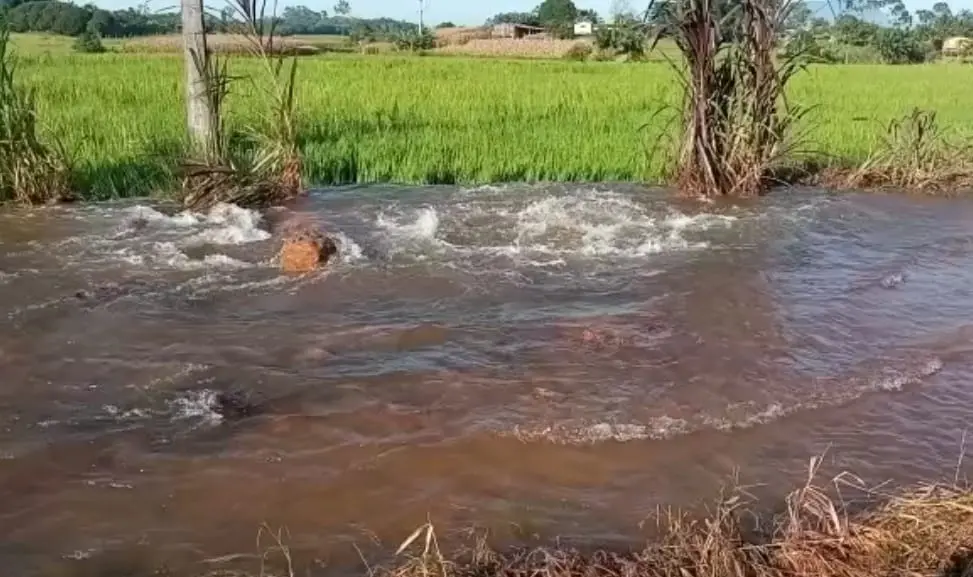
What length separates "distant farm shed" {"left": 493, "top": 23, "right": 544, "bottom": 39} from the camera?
4807 cm

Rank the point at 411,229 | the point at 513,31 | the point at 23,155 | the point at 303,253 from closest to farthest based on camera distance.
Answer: the point at 303,253 < the point at 411,229 < the point at 23,155 < the point at 513,31

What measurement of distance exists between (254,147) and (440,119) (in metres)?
4.08

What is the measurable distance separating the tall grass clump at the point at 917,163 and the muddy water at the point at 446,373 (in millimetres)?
1779

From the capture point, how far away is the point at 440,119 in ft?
41.8

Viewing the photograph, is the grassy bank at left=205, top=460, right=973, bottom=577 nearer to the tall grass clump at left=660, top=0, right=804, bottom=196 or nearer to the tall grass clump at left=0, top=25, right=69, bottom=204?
the tall grass clump at left=0, top=25, right=69, bottom=204

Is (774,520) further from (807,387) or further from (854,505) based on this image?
(807,387)

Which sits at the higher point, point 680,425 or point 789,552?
point 789,552

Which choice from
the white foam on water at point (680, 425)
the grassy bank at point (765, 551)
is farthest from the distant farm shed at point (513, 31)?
the grassy bank at point (765, 551)

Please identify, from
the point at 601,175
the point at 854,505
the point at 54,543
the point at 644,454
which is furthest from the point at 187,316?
the point at 601,175

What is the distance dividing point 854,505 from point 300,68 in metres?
18.6

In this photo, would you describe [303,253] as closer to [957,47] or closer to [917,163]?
[917,163]

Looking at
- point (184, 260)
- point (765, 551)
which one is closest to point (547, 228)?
point (184, 260)

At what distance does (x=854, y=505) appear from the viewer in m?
3.47

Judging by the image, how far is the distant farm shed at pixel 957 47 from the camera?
36478 mm
